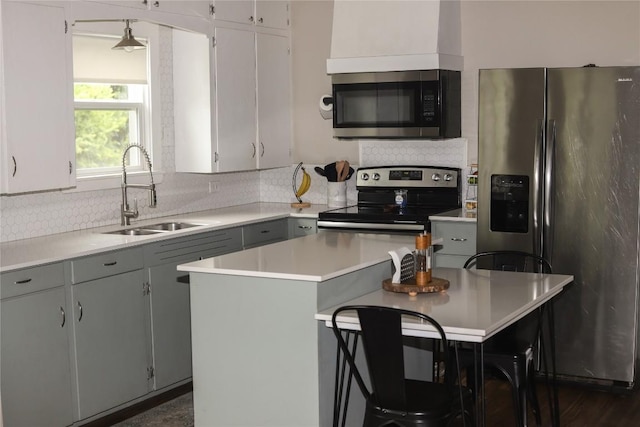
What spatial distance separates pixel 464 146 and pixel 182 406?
2.62 metres

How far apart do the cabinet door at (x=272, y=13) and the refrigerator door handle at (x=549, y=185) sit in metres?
2.31

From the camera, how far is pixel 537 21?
19.1 ft

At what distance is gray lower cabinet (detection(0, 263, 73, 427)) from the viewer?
4.04 m

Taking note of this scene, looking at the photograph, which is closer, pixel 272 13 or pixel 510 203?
pixel 510 203

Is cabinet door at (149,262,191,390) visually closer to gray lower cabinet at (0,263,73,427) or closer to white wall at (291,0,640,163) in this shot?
gray lower cabinet at (0,263,73,427)

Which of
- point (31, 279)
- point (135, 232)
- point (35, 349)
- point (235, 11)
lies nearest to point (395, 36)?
point (235, 11)

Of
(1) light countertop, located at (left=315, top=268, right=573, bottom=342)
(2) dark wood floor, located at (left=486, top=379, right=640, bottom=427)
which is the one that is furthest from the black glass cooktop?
(1) light countertop, located at (left=315, top=268, right=573, bottom=342)

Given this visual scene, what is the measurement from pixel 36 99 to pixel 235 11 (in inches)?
76.9

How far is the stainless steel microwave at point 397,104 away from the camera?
5828 mm

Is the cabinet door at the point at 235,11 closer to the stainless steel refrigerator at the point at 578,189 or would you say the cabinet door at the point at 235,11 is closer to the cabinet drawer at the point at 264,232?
the cabinet drawer at the point at 264,232

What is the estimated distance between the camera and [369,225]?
19.2 feet

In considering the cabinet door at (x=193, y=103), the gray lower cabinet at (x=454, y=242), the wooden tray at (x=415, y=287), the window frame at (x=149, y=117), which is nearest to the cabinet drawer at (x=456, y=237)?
the gray lower cabinet at (x=454, y=242)

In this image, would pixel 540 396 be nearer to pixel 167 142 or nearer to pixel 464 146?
pixel 464 146

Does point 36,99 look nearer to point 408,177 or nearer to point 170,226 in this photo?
point 170,226
